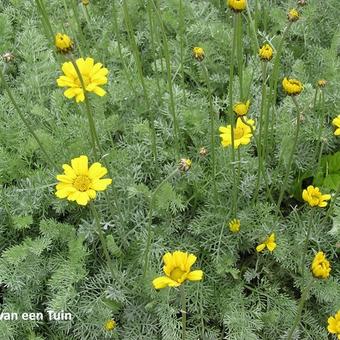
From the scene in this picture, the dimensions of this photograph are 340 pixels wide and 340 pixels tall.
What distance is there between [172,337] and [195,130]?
77cm

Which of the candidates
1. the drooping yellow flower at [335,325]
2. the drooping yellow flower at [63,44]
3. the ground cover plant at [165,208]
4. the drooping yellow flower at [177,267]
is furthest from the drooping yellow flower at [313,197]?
the drooping yellow flower at [63,44]

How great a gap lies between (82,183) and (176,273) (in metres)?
0.35

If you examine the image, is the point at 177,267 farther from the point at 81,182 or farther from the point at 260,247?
the point at 260,247

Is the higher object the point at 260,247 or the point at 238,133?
the point at 238,133

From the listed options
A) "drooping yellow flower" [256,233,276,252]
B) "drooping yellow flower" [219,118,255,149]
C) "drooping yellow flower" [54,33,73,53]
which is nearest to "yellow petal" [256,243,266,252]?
"drooping yellow flower" [256,233,276,252]

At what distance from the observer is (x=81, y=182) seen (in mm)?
1484

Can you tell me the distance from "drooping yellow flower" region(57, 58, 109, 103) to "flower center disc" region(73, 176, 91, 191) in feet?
0.68

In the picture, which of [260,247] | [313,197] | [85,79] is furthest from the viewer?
[260,247]

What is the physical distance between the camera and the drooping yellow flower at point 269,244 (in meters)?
1.88

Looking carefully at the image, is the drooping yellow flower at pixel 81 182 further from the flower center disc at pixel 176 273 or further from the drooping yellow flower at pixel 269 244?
the drooping yellow flower at pixel 269 244

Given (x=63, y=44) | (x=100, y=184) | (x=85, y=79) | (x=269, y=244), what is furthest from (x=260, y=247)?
(x=63, y=44)

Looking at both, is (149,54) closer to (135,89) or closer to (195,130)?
(135,89)

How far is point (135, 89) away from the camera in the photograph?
2316 millimetres

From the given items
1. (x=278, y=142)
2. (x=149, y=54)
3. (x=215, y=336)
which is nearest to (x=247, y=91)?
(x=278, y=142)
